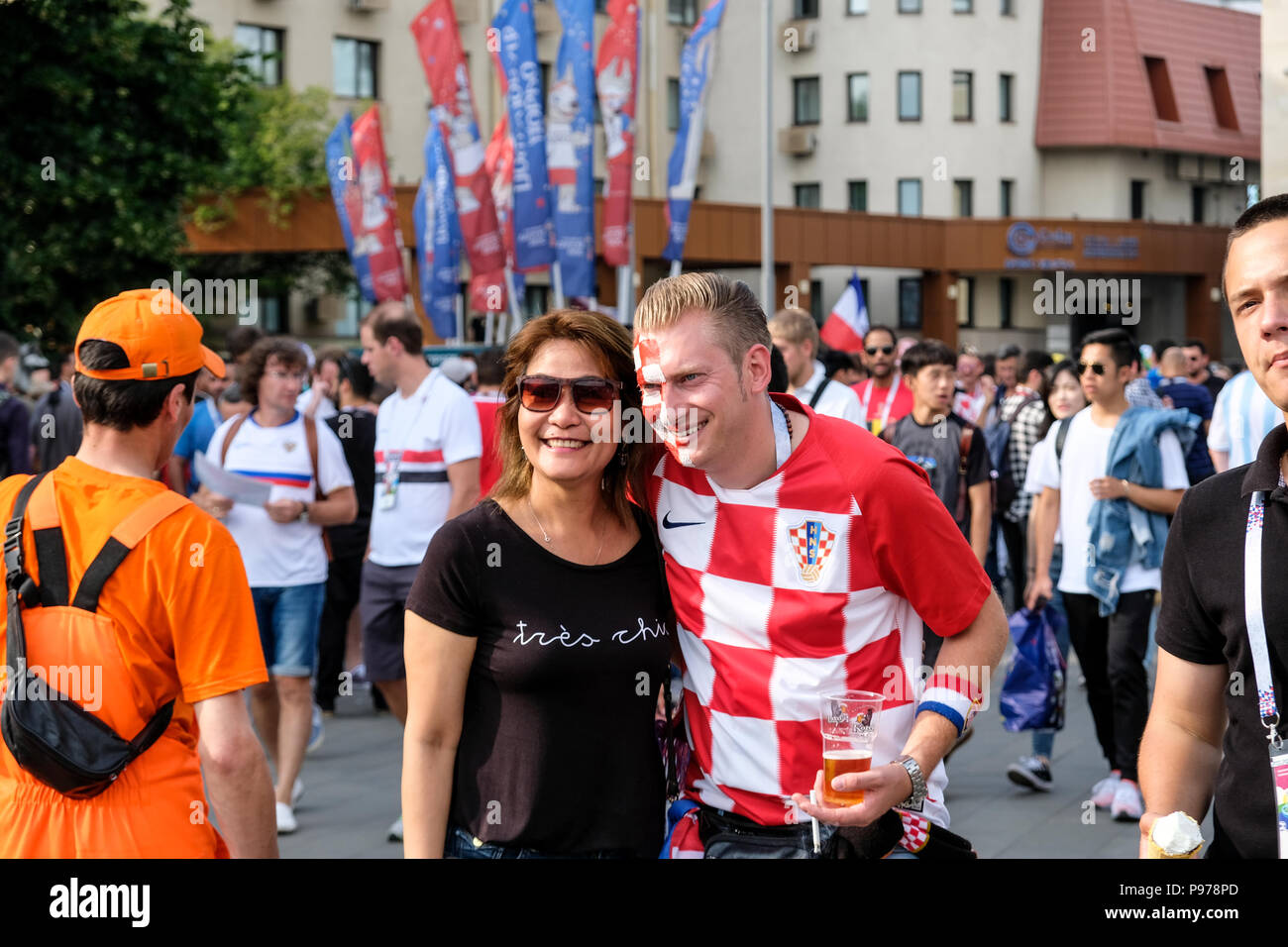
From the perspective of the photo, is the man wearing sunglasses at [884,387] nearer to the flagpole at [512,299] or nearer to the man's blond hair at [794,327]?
the man's blond hair at [794,327]

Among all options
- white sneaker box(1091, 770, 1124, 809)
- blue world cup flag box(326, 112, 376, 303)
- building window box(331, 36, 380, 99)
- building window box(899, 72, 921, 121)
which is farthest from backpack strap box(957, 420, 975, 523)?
building window box(899, 72, 921, 121)

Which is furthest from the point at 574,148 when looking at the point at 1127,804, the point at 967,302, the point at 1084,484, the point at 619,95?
the point at 967,302

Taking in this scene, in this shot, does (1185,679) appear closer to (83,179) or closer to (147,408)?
(147,408)

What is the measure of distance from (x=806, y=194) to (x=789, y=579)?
46.8 meters

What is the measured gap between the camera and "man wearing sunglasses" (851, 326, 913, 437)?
9609 mm

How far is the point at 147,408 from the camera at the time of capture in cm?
306

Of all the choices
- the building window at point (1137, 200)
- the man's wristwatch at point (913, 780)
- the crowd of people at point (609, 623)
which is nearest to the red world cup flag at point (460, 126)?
the crowd of people at point (609, 623)

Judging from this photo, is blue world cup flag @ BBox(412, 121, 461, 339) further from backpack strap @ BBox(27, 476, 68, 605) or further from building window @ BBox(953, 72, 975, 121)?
building window @ BBox(953, 72, 975, 121)

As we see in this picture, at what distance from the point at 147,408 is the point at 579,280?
17597 mm

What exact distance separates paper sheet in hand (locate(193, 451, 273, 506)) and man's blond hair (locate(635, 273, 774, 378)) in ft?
14.0

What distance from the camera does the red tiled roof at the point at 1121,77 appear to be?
47.8m

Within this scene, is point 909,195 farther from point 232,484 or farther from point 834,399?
point 232,484

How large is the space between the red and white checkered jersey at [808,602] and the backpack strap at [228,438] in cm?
452

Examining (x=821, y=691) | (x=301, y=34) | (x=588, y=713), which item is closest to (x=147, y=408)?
(x=588, y=713)
